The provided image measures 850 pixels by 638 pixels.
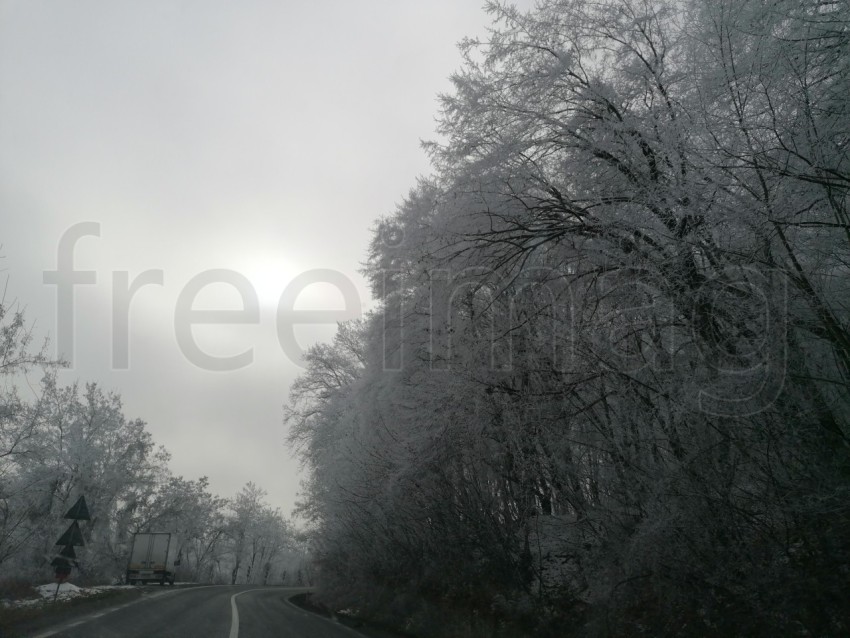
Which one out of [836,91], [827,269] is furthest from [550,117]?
[827,269]

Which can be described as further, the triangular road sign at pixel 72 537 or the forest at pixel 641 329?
the triangular road sign at pixel 72 537

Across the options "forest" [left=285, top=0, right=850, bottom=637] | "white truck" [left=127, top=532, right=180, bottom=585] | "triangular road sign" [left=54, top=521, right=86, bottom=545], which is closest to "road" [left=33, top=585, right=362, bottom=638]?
"triangular road sign" [left=54, top=521, right=86, bottom=545]

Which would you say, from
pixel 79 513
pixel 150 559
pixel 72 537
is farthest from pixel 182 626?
pixel 150 559

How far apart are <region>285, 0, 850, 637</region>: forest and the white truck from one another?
25.0 meters

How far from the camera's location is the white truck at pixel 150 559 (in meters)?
30.8

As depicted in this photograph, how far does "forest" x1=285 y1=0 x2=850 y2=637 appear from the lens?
523cm

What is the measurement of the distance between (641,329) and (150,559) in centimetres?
3315

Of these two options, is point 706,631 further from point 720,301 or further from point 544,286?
point 544,286

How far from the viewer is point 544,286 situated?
8914 mm

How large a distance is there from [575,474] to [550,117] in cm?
516

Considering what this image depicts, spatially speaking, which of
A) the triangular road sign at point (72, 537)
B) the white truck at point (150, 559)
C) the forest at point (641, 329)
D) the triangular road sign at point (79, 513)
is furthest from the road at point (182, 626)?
the white truck at point (150, 559)

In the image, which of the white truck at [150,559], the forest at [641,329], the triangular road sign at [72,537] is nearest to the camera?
the forest at [641,329]

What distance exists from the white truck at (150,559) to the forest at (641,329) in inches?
984

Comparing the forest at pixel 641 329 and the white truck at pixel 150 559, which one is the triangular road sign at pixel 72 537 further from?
the white truck at pixel 150 559
